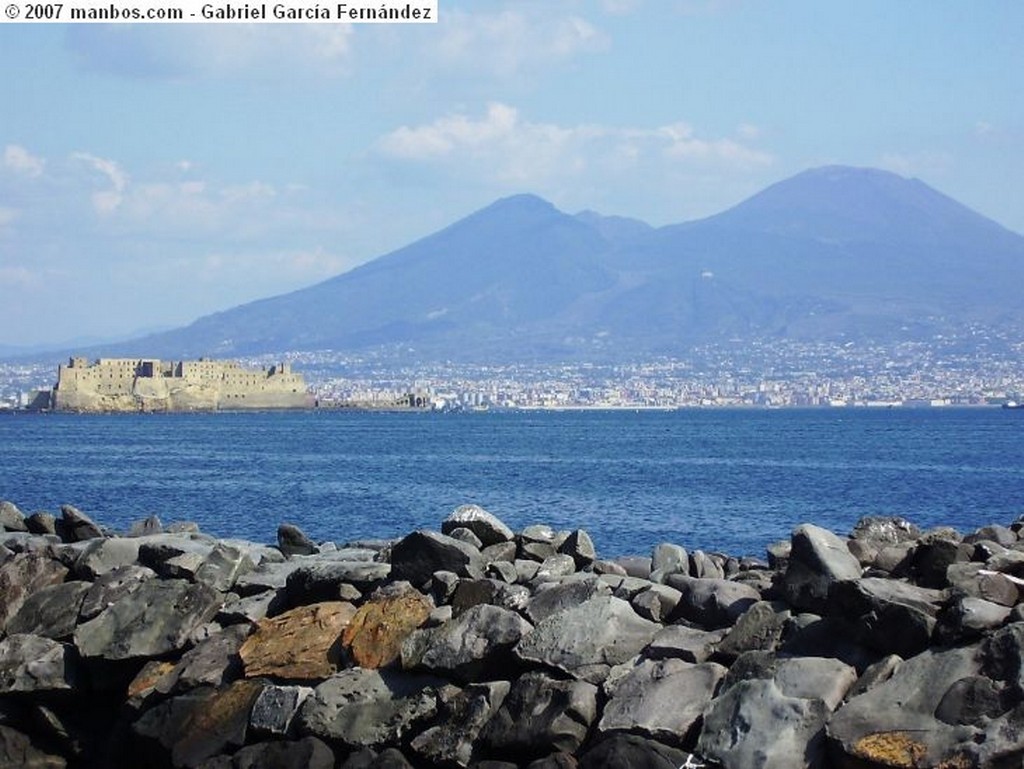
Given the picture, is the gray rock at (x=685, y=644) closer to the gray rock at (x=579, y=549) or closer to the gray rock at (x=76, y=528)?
the gray rock at (x=579, y=549)

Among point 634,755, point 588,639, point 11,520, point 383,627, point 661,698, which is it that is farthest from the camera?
point 11,520

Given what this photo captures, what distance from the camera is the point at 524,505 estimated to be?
105ft

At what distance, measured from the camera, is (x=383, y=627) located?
1045 cm

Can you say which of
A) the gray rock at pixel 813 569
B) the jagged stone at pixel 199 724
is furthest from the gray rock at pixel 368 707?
the gray rock at pixel 813 569

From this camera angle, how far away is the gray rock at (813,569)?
31.3ft

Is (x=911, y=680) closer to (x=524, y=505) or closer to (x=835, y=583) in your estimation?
(x=835, y=583)

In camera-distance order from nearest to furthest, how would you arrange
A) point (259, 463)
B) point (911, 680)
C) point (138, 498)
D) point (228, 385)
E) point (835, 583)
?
point (911, 680) → point (835, 583) → point (138, 498) → point (259, 463) → point (228, 385)

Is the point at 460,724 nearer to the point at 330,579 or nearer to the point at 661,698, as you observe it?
the point at 661,698

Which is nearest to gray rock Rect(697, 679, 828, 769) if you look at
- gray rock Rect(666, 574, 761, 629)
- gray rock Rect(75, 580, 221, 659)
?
gray rock Rect(666, 574, 761, 629)

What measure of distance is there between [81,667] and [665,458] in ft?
144

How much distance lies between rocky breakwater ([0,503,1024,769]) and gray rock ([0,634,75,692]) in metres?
0.02

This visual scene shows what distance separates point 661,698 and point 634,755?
467mm

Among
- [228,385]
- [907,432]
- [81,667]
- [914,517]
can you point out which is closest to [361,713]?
[81,667]

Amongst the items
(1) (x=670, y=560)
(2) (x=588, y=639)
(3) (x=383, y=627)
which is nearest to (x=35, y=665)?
(3) (x=383, y=627)
